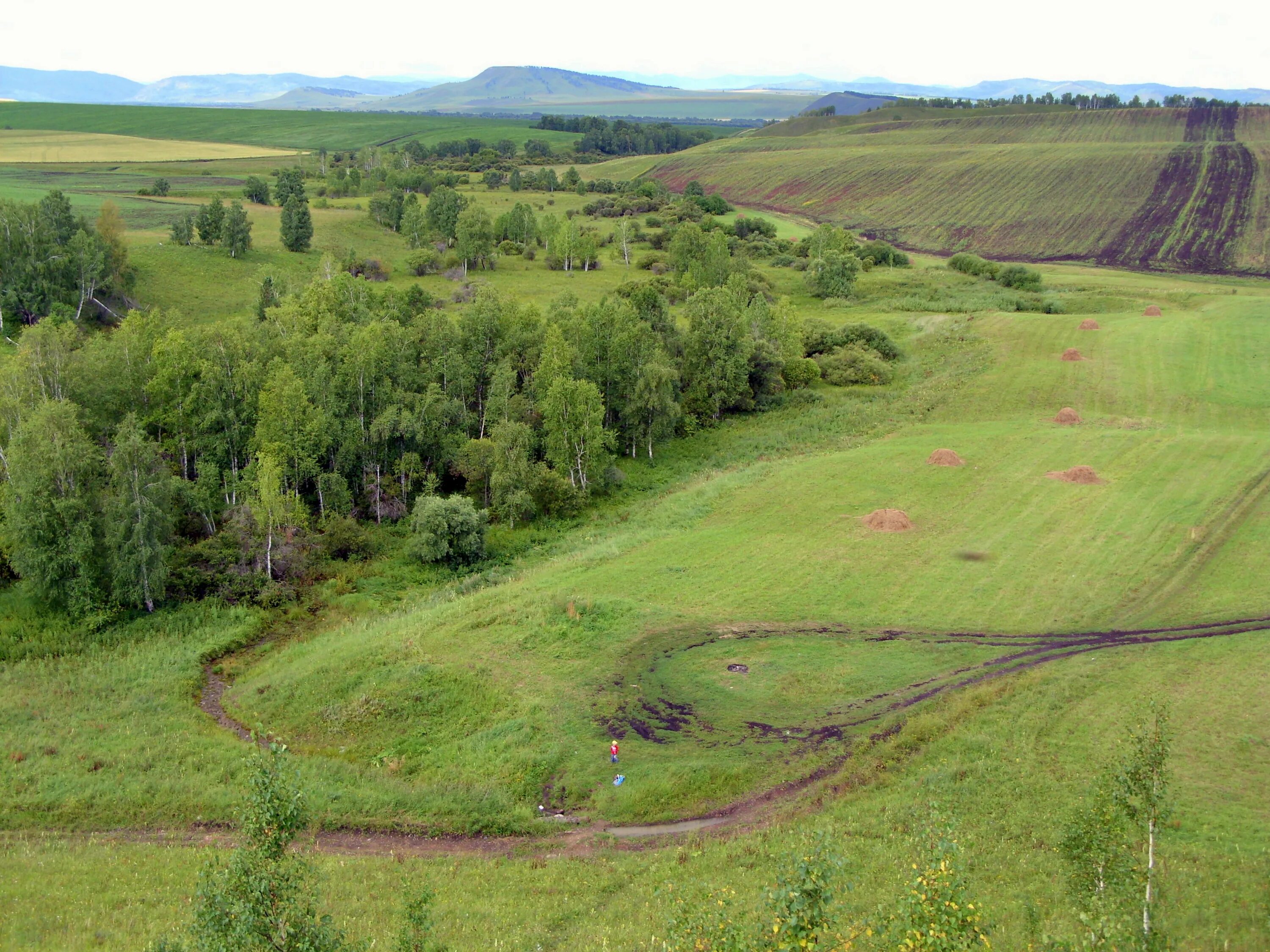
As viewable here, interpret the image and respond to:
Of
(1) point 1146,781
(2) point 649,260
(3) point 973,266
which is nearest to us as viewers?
(1) point 1146,781

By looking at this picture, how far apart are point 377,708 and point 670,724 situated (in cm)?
1169

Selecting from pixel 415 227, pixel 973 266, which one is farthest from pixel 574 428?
pixel 973 266

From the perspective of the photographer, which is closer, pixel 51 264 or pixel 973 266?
pixel 51 264

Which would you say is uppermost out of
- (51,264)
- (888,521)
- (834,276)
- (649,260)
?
(649,260)

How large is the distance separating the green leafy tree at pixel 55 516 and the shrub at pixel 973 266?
111385 mm

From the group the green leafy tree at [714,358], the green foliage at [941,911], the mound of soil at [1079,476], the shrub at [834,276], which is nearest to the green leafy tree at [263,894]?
the green foliage at [941,911]

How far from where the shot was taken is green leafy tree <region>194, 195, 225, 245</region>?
101 metres

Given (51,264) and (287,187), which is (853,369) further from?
(287,187)

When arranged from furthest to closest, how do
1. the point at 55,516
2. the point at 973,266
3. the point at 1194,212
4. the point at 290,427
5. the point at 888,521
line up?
the point at 1194,212 < the point at 973,266 < the point at 290,427 < the point at 888,521 < the point at 55,516

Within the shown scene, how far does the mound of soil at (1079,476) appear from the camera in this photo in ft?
176

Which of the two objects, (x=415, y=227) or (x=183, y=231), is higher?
(x=415, y=227)

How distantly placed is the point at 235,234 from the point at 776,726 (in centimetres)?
9357

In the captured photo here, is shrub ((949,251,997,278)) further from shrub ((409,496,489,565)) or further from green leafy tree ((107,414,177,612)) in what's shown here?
green leafy tree ((107,414,177,612))

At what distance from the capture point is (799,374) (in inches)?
3216
